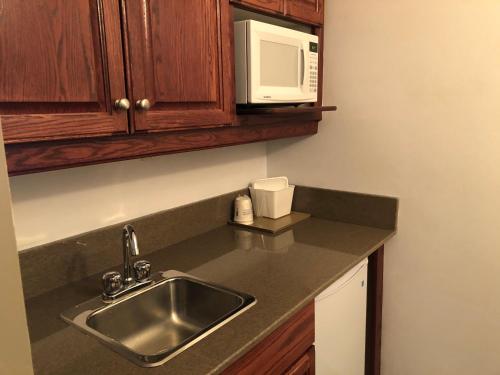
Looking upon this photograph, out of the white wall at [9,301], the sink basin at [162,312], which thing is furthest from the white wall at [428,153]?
the white wall at [9,301]

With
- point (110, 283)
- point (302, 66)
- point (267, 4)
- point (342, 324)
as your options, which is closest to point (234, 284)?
point (110, 283)

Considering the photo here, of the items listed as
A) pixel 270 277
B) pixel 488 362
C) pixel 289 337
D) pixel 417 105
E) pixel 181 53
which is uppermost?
pixel 181 53

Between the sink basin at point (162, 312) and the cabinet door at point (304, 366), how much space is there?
0.26 m

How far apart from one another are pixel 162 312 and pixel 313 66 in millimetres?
1116

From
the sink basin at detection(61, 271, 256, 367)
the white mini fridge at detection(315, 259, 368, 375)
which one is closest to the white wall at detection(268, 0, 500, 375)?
the white mini fridge at detection(315, 259, 368, 375)

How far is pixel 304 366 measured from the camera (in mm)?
1352

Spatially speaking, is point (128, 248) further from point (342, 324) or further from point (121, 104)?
point (342, 324)

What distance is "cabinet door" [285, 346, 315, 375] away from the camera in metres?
1.30

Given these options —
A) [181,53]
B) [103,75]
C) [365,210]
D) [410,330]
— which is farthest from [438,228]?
[103,75]

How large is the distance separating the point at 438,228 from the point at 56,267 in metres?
1.44

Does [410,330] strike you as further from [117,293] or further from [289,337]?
[117,293]

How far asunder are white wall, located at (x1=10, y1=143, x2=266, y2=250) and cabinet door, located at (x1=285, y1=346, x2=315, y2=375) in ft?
2.56

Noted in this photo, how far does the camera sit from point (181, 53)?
4.01 feet

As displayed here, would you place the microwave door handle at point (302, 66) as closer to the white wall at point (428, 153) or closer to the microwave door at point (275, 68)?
the microwave door at point (275, 68)
